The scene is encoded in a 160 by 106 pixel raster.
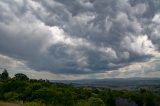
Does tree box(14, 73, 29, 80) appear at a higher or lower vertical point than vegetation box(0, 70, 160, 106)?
higher

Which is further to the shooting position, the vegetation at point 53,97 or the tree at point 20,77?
the tree at point 20,77

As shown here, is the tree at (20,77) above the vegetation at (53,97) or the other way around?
above

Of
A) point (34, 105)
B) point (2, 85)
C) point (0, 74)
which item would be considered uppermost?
point (0, 74)

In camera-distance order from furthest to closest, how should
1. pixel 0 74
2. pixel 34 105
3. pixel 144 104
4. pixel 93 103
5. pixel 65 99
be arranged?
1. pixel 0 74
2. pixel 144 104
3. pixel 65 99
4. pixel 93 103
5. pixel 34 105

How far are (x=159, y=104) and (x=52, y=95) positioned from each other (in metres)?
31.3

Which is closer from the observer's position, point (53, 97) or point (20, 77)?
point (53, 97)

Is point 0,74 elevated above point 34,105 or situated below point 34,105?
above

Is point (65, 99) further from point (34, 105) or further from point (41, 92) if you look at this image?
point (34, 105)

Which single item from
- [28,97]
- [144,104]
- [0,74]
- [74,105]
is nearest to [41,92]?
[28,97]

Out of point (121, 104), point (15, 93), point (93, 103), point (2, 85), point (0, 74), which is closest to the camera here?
point (121, 104)

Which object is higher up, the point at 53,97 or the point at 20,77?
the point at 20,77

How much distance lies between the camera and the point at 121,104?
58875 millimetres

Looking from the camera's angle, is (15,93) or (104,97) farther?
(104,97)

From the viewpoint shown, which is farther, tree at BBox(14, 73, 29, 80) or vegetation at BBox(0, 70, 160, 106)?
tree at BBox(14, 73, 29, 80)
